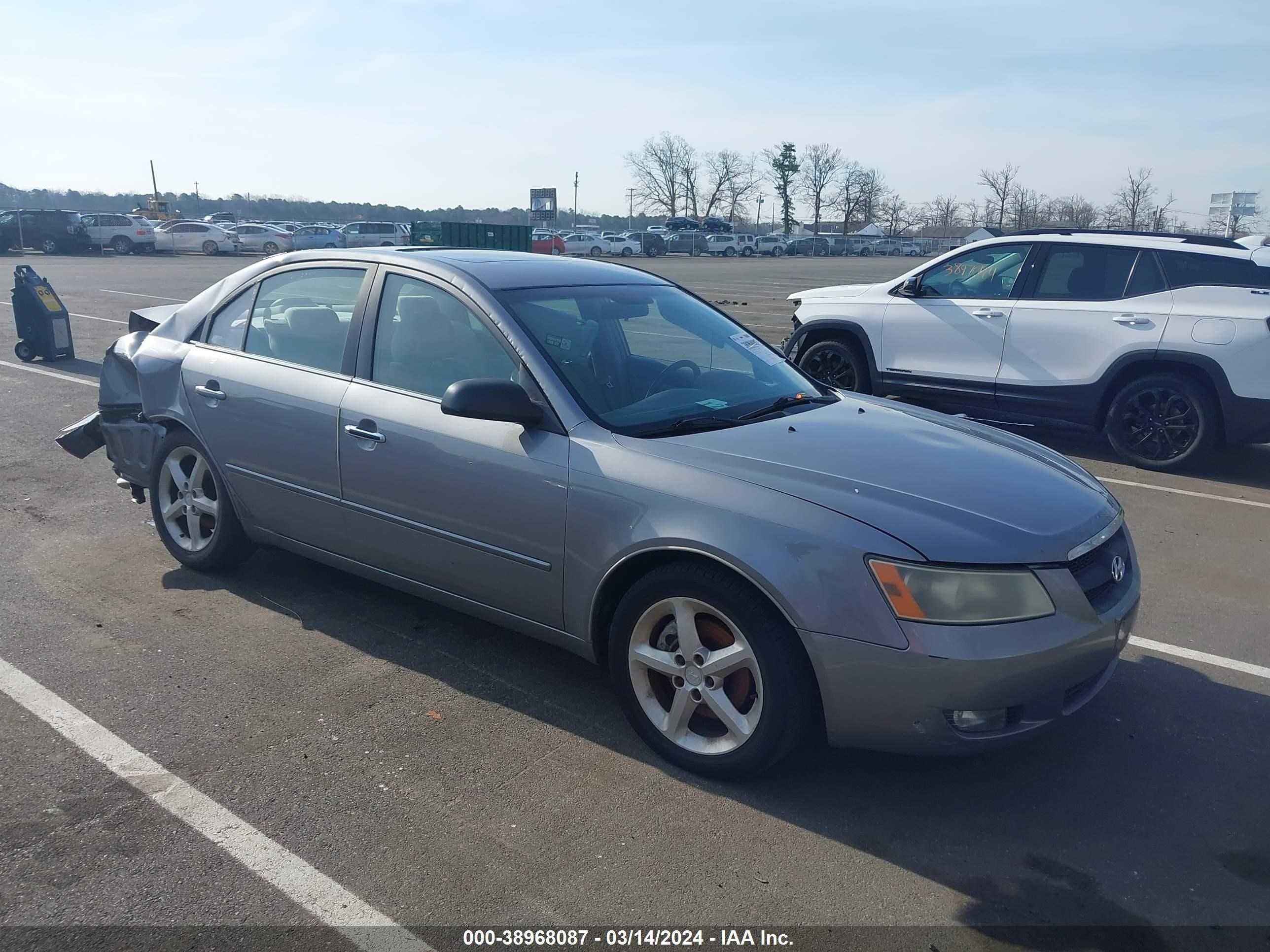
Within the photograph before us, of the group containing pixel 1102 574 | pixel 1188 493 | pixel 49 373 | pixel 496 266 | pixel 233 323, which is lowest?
pixel 1188 493

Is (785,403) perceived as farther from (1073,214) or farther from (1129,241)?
(1073,214)

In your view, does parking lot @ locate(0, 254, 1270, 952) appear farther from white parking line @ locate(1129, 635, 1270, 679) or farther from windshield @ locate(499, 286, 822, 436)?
windshield @ locate(499, 286, 822, 436)

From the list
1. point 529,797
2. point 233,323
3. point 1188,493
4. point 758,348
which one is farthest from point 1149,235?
point 529,797

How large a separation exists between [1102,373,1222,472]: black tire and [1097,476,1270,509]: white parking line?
49 cm

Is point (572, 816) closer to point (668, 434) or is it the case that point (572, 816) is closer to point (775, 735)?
point (775, 735)

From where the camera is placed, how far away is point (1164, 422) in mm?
7961

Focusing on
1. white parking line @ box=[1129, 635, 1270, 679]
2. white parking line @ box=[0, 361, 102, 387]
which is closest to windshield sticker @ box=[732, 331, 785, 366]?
white parking line @ box=[1129, 635, 1270, 679]

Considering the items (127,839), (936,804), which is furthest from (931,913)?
(127,839)

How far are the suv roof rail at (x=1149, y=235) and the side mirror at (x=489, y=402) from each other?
6568mm

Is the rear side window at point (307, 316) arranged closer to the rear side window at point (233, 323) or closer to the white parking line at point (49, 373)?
the rear side window at point (233, 323)

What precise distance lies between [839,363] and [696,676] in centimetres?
696

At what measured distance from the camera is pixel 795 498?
3256mm

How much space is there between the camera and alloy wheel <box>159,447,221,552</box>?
203 inches

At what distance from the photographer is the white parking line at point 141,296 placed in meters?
21.0
